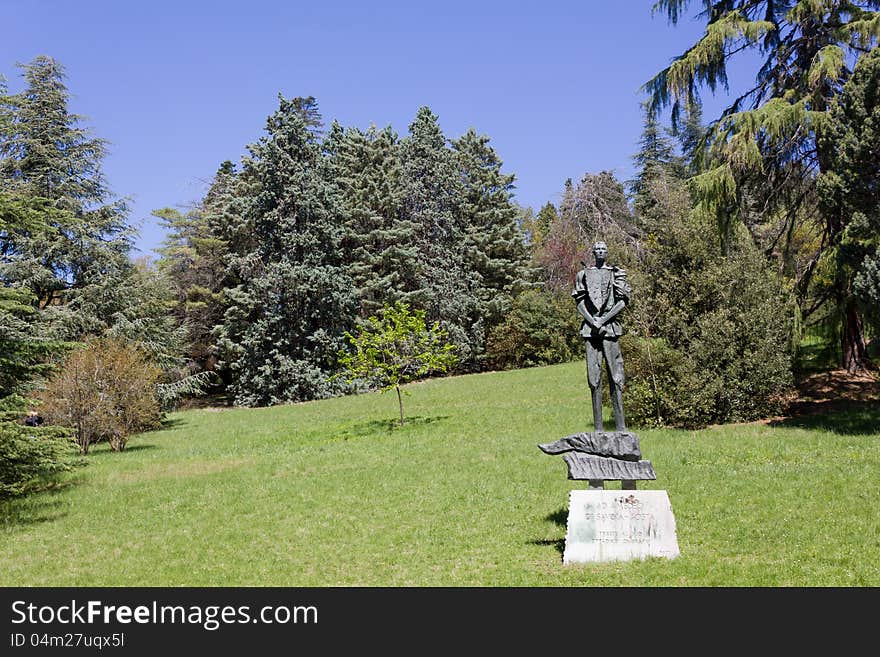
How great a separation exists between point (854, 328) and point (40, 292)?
2760 cm

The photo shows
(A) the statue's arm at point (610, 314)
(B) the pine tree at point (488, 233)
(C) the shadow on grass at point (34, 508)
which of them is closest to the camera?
(A) the statue's arm at point (610, 314)

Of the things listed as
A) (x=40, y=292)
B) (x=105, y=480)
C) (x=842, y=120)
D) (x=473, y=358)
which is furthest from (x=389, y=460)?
(x=473, y=358)

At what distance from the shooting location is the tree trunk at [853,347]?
18.4 meters

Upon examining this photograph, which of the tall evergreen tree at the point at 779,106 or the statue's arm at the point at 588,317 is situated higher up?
the tall evergreen tree at the point at 779,106

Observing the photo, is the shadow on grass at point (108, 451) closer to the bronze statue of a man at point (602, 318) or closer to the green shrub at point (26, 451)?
the green shrub at point (26, 451)

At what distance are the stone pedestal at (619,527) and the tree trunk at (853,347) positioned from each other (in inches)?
537

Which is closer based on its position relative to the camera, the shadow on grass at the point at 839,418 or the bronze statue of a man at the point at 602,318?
the bronze statue of a man at the point at 602,318

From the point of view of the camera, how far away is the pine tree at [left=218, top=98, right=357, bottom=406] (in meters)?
32.9

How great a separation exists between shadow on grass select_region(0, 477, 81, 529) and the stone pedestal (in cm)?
909

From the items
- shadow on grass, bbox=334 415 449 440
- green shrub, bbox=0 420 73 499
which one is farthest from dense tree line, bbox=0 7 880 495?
shadow on grass, bbox=334 415 449 440

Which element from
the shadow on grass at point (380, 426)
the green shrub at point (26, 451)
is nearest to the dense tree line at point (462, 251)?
the green shrub at point (26, 451)

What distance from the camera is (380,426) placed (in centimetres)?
2048

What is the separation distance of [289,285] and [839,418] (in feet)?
80.3
